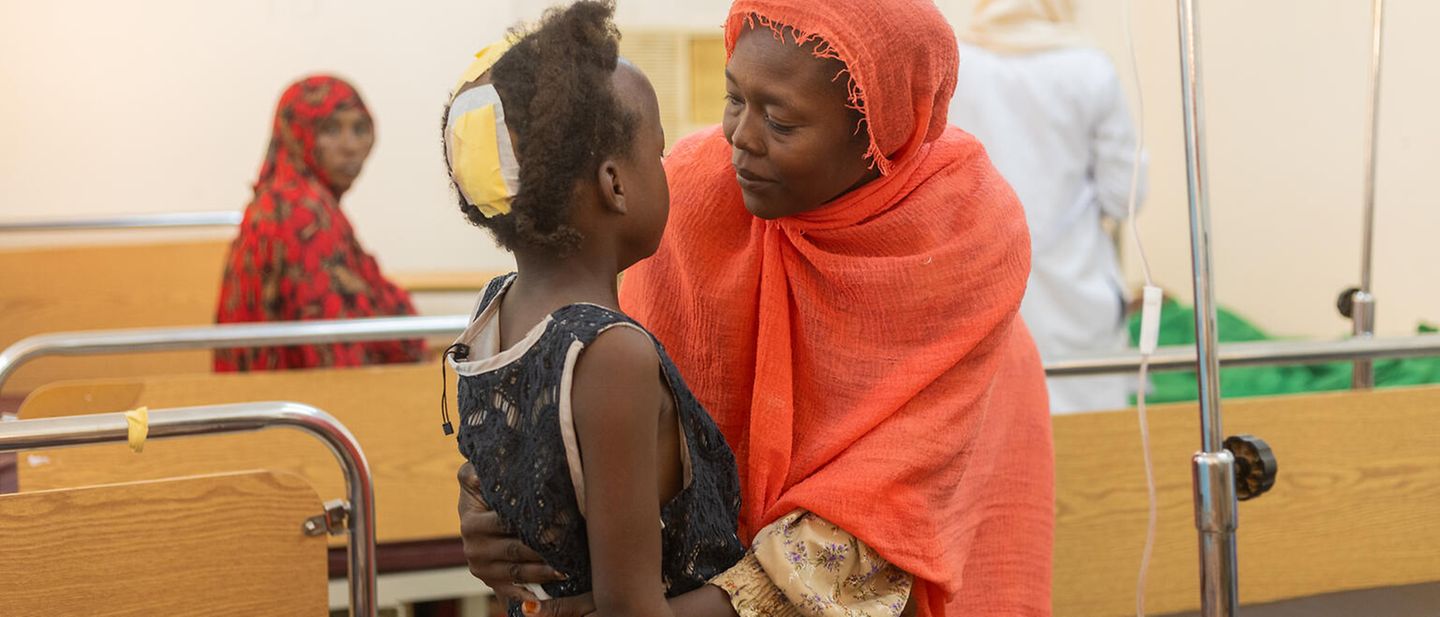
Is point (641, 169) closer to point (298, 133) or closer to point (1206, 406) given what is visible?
point (1206, 406)

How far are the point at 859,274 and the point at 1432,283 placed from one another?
363 centimetres

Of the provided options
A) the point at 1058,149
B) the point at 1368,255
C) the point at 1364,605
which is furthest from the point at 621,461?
the point at 1058,149

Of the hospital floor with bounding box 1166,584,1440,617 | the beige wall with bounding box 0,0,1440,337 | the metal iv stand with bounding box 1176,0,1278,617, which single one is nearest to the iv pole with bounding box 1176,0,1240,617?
the metal iv stand with bounding box 1176,0,1278,617

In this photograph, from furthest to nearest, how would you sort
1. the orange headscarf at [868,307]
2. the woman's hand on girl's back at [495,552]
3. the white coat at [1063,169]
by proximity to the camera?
1. the white coat at [1063,169]
2. the orange headscarf at [868,307]
3. the woman's hand on girl's back at [495,552]

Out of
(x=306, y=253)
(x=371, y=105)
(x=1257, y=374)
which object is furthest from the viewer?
(x=371, y=105)

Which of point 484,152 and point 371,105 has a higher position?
point 484,152

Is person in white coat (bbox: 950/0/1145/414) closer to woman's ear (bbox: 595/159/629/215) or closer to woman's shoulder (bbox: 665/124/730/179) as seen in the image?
woman's shoulder (bbox: 665/124/730/179)

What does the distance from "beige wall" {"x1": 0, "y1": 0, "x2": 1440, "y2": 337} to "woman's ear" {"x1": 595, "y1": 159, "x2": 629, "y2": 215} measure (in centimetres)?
457

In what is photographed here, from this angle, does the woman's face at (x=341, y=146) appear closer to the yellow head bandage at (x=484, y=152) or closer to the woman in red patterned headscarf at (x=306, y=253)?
the woman in red patterned headscarf at (x=306, y=253)

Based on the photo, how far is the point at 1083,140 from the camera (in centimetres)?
336

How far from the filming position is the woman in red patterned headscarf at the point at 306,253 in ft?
12.1

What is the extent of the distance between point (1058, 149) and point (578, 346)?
95.1 inches

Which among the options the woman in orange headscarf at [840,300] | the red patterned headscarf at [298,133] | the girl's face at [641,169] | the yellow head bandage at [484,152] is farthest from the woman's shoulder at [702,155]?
the red patterned headscarf at [298,133]

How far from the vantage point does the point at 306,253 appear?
368cm
